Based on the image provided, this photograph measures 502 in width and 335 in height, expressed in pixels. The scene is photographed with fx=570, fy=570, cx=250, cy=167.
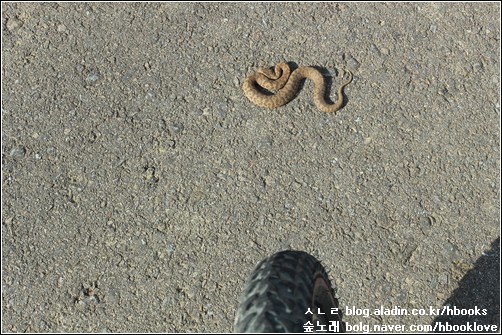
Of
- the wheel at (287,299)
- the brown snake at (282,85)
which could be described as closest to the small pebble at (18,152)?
the brown snake at (282,85)

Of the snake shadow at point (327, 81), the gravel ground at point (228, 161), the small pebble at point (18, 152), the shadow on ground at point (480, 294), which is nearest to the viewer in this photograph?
the shadow on ground at point (480, 294)

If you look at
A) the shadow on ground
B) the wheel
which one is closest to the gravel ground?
the shadow on ground

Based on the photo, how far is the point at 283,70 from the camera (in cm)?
468

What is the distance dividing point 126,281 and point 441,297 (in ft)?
7.08

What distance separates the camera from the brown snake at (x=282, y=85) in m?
4.54

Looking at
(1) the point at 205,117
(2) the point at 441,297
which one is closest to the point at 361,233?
(2) the point at 441,297

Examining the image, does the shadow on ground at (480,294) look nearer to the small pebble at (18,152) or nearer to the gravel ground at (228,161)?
the gravel ground at (228,161)

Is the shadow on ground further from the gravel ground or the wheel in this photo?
the wheel

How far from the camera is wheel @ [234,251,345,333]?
241cm

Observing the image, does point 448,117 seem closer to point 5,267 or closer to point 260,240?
point 260,240

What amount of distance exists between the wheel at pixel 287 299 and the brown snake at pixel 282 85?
192 centimetres

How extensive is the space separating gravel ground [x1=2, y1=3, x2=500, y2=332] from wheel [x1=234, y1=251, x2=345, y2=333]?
1.09 m

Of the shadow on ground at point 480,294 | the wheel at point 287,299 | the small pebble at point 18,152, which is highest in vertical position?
the small pebble at point 18,152

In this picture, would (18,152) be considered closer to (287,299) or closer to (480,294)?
(287,299)
